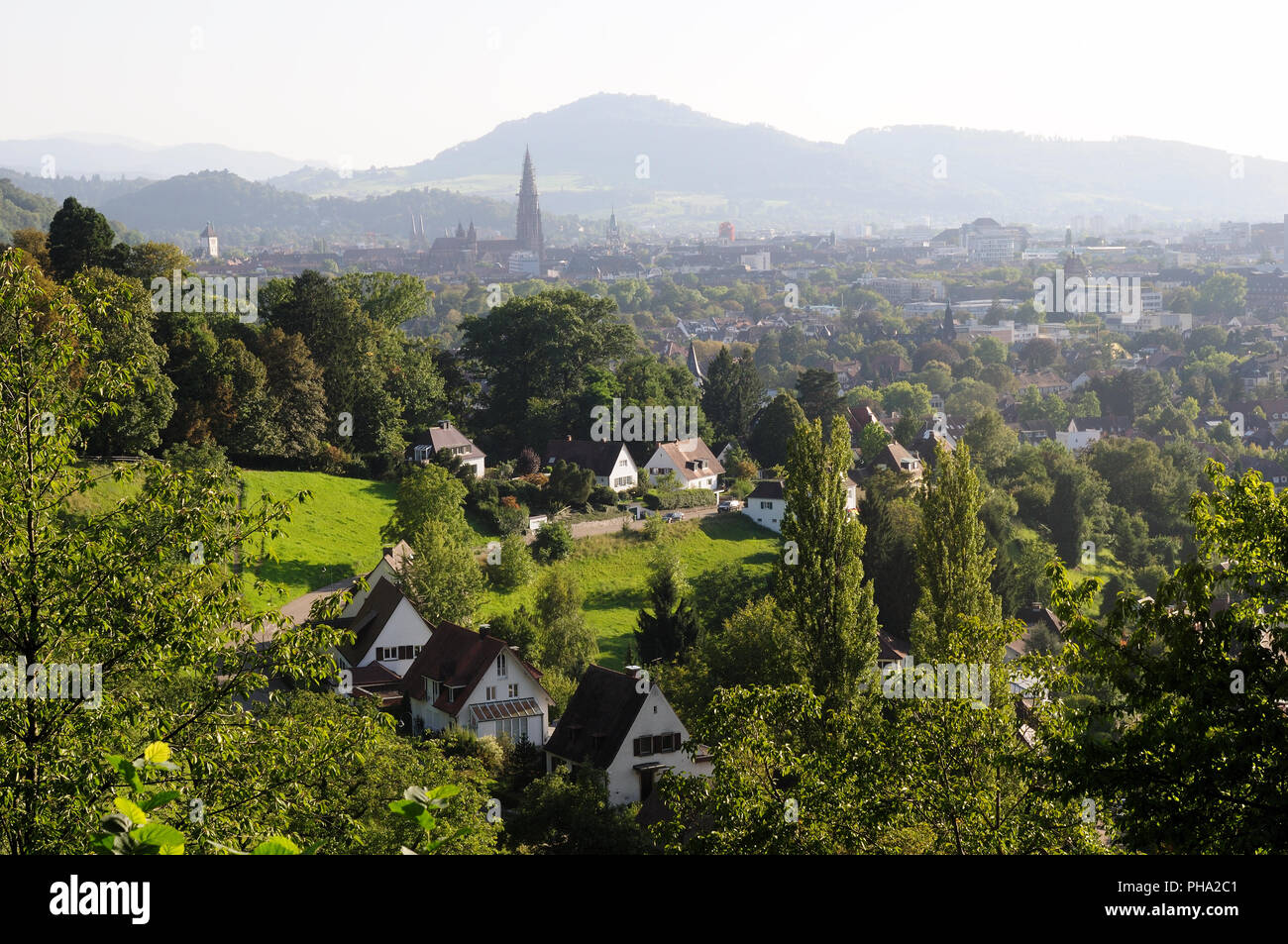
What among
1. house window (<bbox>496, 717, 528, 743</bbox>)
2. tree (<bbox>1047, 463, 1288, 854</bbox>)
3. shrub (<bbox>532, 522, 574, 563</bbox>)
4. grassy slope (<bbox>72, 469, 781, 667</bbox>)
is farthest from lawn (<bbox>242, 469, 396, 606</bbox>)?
tree (<bbox>1047, 463, 1288, 854</bbox>)

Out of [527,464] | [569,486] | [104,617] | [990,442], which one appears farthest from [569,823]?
[990,442]

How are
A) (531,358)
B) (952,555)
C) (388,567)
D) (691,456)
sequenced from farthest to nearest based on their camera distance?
(691,456) < (531,358) < (388,567) < (952,555)

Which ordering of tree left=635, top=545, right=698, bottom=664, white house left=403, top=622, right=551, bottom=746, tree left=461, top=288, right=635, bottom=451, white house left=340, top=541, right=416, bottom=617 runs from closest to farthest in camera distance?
white house left=403, top=622, right=551, bottom=746, tree left=635, top=545, right=698, bottom=664, white house left=340, top=541, right=416, bottom=617, tree left=461, top=288, right=635, bottom=451

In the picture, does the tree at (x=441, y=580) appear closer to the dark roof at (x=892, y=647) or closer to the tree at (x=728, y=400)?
the dark roof at (x=892, y=647)

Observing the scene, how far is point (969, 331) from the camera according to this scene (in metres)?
166

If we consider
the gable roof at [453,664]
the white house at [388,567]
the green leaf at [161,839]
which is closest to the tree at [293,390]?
the white house at [388,567]

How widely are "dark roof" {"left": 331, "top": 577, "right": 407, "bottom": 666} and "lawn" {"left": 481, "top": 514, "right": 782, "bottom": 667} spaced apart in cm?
393

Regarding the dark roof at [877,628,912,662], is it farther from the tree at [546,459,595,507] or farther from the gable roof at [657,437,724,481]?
the gable roof at [657,437,724,481]

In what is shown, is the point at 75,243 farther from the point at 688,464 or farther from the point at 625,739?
the point at 625,739

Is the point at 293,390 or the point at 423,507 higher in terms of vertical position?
the point at 293,390

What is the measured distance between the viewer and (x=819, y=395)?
62500 millimetres

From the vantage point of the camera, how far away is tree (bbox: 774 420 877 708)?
28.0m

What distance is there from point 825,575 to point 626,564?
1676 cm
